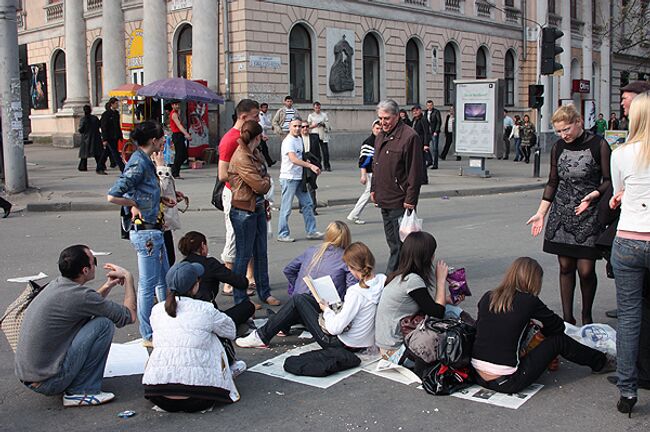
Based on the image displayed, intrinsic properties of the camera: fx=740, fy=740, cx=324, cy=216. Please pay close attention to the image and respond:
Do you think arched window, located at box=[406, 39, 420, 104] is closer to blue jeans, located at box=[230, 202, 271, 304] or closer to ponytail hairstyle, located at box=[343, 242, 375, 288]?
blue jeans, located at box=[230, 202, 271, 304]

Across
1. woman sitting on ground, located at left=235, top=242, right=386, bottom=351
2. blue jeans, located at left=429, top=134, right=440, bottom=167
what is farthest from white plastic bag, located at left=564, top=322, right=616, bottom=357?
blue jeans, located at left=429, top=134, right=440, bottom=167

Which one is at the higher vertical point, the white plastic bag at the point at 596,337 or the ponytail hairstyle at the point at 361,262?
the ponytail hairstyle at the point at 361,262

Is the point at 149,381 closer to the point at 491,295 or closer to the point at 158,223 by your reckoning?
the point at 158,223

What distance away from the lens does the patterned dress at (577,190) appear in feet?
19.5

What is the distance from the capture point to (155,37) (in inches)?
1061

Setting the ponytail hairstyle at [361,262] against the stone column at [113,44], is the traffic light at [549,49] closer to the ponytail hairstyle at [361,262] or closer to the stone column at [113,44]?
the ponytail hairstyle at [361,262]

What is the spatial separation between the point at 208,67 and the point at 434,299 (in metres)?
20.3

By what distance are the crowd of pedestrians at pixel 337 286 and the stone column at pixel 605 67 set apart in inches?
1617

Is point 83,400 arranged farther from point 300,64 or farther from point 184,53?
point 184,53

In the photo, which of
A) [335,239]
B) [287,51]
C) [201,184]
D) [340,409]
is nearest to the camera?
[340,409]

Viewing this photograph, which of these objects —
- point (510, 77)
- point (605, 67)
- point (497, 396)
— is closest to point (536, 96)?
point (497, 396)

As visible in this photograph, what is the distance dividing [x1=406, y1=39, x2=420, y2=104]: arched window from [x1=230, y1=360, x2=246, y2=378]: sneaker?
88.0 feet

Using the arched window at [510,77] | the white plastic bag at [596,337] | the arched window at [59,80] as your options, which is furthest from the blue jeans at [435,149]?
the white plastic bag at [596,337]

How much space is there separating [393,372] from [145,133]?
2.69 m
